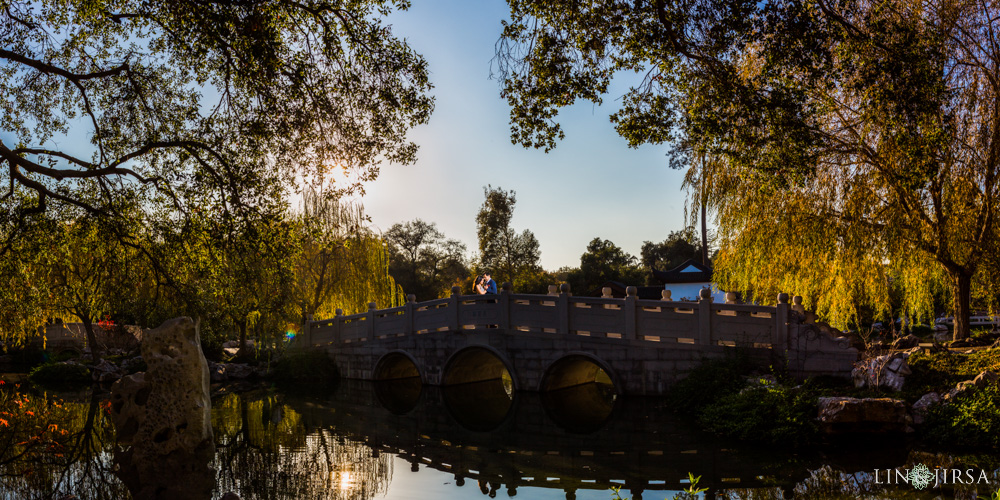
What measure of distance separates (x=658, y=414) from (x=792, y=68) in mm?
6678

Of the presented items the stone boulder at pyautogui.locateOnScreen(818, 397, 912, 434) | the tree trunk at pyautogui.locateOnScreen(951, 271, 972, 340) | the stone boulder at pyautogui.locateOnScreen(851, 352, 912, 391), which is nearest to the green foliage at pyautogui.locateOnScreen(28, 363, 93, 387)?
the stone boulder at pyautogui.locateOnScreen(818, 397, 912, 434)

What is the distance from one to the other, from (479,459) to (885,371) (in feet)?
19.0

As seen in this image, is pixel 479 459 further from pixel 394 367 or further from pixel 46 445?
pixel 394 367

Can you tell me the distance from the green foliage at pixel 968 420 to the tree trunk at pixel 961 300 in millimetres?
3875

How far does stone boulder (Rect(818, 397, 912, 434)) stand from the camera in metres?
8.66

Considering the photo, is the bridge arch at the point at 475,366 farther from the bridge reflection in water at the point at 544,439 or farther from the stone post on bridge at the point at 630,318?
the stone post on bridge at the point at 630,318

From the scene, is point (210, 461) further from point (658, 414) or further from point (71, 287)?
point (658, 414)

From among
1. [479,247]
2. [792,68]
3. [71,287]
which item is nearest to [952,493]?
[792,68]

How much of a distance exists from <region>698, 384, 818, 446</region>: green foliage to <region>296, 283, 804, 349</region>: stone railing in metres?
1.83

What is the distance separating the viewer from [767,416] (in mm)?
9422

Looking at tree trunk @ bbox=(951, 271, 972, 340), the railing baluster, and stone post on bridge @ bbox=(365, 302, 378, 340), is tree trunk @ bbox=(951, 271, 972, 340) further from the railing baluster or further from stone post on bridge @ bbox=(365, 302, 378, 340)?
stone post on bridge @ bbox=(365, 302, 378, 340)

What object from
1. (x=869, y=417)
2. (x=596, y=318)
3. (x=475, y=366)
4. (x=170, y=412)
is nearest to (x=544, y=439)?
A: (x=596, y=318)

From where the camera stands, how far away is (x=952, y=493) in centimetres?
617

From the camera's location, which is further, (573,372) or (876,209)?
(573,372)
